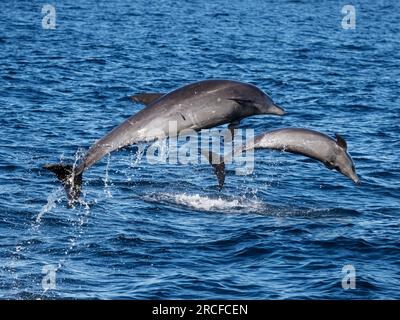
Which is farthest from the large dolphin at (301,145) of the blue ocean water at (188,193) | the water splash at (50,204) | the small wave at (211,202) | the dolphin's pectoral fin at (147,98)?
the water splash at (50,204)

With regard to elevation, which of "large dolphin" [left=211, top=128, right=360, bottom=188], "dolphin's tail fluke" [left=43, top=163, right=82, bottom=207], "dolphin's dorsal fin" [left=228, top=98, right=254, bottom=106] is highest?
"large dolphin" [left=211, top=128, right=360, bottom=188]

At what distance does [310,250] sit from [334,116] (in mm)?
16642

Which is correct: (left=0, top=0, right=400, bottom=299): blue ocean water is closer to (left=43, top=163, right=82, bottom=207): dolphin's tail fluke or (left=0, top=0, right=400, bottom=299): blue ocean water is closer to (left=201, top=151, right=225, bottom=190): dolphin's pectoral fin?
(left=201, top=151, right=225, bottom=190): dolphin's pectoral fin

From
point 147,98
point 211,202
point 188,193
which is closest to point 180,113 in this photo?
point 147,98

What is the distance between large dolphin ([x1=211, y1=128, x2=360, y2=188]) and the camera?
811 inches

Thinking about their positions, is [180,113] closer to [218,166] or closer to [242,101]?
[242,101]

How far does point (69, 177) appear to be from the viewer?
54.1 ft

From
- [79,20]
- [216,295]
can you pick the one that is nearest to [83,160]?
[216,295]

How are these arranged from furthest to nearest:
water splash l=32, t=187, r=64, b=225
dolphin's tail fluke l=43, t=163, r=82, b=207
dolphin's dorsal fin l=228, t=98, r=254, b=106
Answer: water splash l=32, t=187, r=64, b=225
dolphin's tail fluke l=43, t=163, r=82, b=207
dolphin's dorsal fin l=228, t=98, r=254, b=106

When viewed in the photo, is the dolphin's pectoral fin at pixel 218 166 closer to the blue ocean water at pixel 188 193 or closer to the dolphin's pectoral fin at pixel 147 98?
the blue ocean water at pixel 188 193

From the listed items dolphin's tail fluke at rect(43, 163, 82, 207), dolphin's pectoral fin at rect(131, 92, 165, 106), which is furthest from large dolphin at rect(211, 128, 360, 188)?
dolphin's pectoral fin at rect(131, 92, 165, 106)

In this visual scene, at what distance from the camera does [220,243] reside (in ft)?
75.4

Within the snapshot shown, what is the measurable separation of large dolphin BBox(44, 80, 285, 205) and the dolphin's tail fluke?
0.06 ft

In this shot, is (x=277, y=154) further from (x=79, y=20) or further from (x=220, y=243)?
(x=79, y=20)
